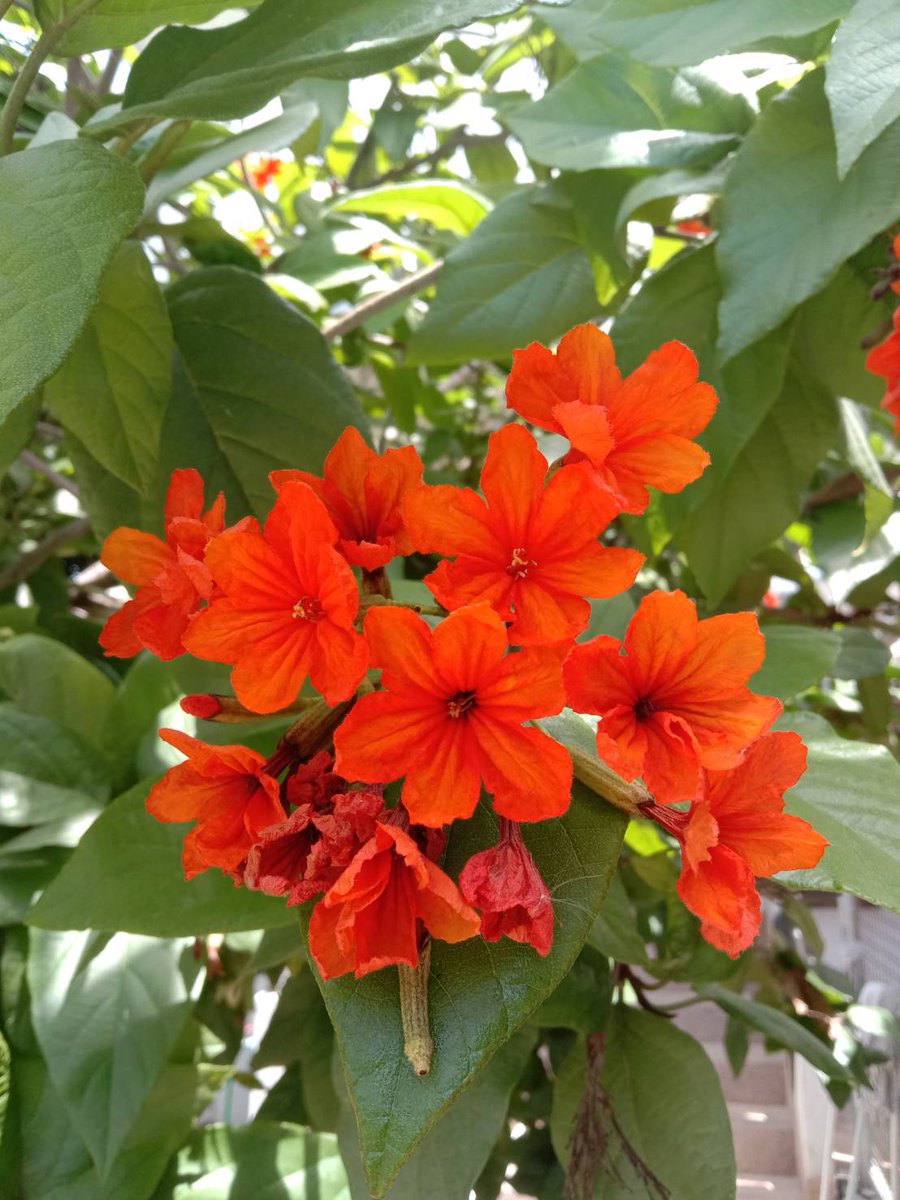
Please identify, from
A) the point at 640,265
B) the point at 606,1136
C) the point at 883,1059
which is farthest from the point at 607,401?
the point at 883,1059

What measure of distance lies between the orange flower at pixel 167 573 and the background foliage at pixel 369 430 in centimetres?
7

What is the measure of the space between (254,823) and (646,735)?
109 millimetres

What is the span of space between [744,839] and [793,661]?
213 millimetres

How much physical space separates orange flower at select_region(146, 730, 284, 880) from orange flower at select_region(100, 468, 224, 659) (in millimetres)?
35

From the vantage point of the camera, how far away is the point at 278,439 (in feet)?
1.45

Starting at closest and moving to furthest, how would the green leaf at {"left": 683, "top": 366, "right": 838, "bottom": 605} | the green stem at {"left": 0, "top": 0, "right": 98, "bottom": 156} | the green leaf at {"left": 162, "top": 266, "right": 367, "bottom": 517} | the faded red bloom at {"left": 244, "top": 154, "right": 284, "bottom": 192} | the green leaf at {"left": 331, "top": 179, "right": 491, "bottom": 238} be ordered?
the green stem at {"left": 0, "top": 0, "right": 98, "bottom": 156} → the green leaf at {"left": 162, "top": 266, "right": 367, "bottom": 517} → the green leaf at {"left": 683, "top": 366, "right": 838, "bottom": 605} → the green leaf at {"left": 331, "top": 179, "right": 491, "bottom": 238} → the faded red bloom at {"left": 244, "top": 154, "right": 284, "bottom": 192}

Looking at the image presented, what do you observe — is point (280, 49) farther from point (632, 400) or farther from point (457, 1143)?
point (457, 1143)

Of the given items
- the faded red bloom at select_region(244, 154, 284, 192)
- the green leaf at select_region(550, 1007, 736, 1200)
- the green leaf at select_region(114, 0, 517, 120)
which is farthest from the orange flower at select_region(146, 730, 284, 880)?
the faded red bloom at select_region(244, 154, 284, 192)

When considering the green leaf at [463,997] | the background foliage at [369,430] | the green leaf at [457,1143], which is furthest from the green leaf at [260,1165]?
the green leaf at [463,997]

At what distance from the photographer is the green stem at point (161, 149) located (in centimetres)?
45

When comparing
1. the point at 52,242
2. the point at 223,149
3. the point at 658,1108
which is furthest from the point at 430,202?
the point at 658,1108

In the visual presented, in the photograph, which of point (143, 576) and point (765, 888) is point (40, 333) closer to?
point (143, 576)

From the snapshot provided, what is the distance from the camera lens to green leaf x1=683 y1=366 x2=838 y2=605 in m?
0.54

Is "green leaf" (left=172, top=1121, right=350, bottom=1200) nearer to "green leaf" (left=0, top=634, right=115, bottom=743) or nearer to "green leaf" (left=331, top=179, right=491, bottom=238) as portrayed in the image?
"green leaf" (left=0, top=634, right=115, bottom=743)
